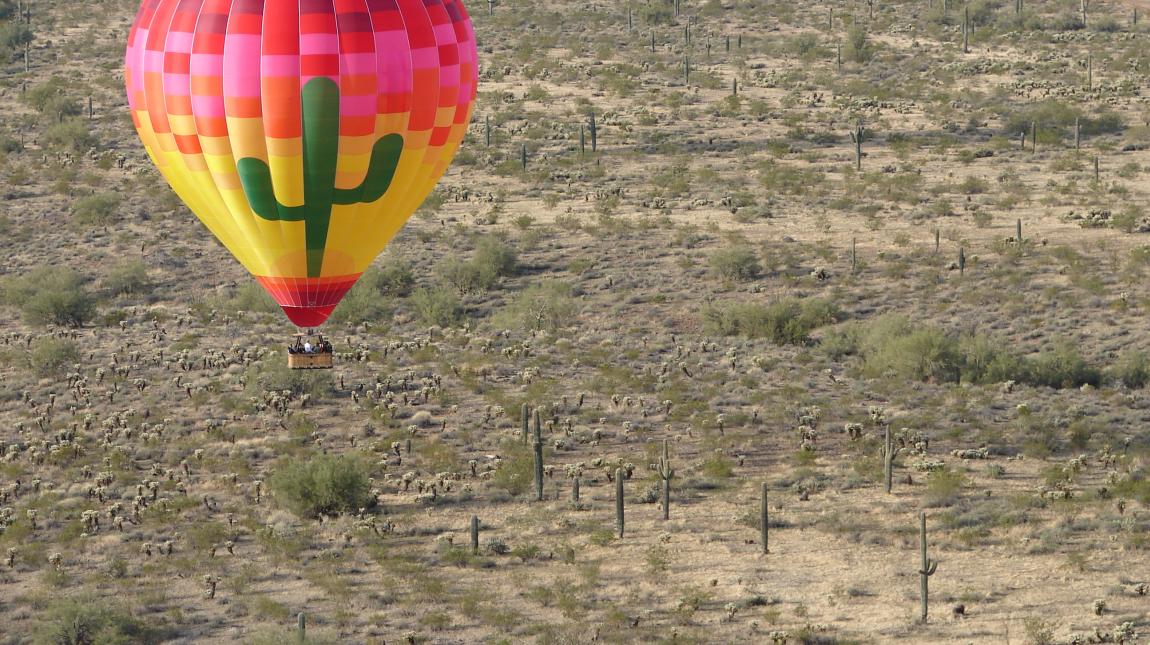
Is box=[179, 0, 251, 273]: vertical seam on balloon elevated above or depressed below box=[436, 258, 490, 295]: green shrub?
above

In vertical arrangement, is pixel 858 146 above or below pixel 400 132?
below

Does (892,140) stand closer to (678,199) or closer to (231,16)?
(678,199)

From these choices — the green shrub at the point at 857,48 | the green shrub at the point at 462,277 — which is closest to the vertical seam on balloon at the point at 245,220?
the green shrub at the point at 462,277

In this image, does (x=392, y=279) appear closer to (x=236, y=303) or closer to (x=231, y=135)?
(x=236, y=303)

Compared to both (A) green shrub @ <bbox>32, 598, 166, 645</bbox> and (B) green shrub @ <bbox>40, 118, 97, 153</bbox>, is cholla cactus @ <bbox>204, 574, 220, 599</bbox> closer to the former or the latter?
(A) green shrub @ <bbox>32, 598, 166, 645</bbox>

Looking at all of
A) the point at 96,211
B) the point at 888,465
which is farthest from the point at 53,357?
the point at 888,465

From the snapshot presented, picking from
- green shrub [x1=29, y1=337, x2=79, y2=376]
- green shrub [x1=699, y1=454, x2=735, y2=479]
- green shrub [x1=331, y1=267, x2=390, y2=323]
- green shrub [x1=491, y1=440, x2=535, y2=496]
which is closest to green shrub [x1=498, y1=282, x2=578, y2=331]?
green shrub [x1=331, y1=267, x2=390, y2=323]

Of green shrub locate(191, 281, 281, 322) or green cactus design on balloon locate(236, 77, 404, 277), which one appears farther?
green shrub locate(191, 281, 281, 322)
